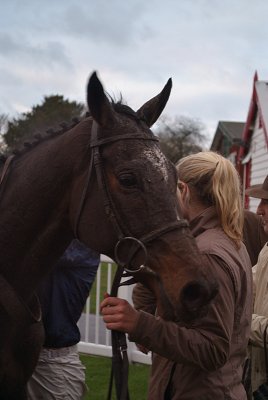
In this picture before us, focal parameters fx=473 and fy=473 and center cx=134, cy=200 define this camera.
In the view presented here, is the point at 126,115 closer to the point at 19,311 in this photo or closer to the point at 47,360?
the point at 19,311

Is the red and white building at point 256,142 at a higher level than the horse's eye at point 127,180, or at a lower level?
higher

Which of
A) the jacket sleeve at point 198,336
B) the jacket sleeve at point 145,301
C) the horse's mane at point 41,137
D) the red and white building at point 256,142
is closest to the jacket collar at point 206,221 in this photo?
the jacket sleeve at point 198,336

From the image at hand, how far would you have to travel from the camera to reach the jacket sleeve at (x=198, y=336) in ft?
6.17

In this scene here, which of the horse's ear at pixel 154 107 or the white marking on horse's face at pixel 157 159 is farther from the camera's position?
the horse's ear at pixel 154 107

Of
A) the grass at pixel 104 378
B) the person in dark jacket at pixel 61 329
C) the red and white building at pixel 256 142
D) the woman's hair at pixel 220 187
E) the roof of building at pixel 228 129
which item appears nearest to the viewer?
the woman's hair at pixel 220 187

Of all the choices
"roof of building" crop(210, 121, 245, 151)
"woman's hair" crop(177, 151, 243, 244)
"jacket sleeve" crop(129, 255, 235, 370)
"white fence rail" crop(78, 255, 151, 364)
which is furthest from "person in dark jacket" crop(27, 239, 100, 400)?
"roof of building" crop(210, 121, 245, 151)

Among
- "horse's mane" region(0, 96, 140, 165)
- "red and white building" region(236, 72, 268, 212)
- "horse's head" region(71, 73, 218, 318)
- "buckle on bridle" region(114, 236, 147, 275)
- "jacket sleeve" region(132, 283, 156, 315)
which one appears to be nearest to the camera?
"horse's head" region(71, 73, 218, 318)

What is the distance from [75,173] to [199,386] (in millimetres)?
1086

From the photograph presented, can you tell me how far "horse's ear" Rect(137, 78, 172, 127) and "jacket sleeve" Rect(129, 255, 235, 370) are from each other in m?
0.80

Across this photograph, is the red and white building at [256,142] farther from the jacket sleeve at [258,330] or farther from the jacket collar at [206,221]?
the jacket collar at [206,221]

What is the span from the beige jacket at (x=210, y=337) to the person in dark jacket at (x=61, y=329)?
90 cm

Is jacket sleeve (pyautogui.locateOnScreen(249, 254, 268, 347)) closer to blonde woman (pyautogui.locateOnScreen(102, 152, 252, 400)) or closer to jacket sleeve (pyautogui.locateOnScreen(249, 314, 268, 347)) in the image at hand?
jacket sleeve (pyautogui.locateOnScreen(249, 314, 268, 347))

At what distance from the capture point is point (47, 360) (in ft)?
9.64

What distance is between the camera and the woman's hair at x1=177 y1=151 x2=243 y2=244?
2.18 m
